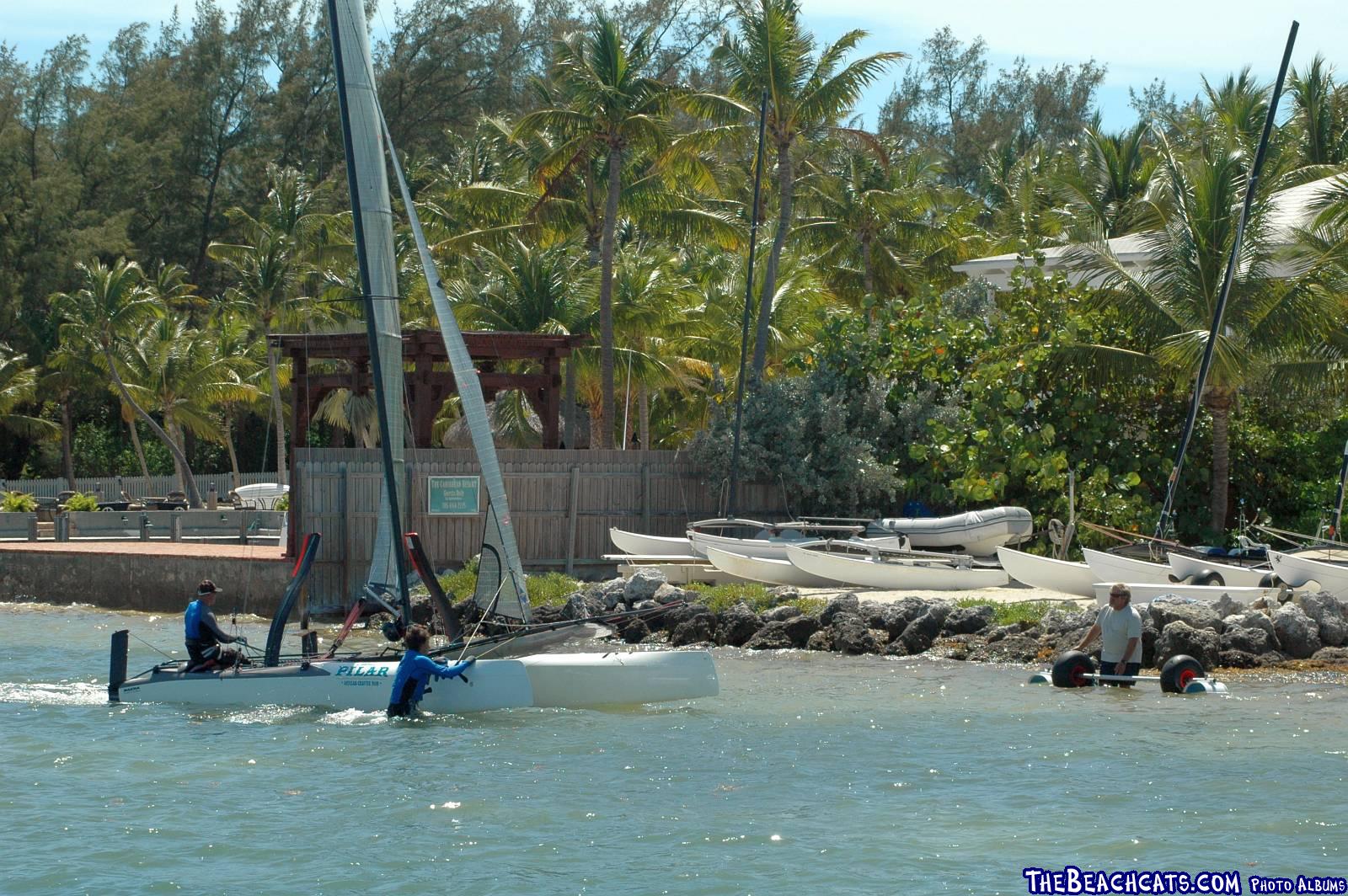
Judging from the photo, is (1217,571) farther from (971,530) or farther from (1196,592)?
(971,530)

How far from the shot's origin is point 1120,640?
60.3 feet

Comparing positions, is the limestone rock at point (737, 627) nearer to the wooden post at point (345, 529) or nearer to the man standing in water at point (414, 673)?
the man standing in water at point (414, 673)

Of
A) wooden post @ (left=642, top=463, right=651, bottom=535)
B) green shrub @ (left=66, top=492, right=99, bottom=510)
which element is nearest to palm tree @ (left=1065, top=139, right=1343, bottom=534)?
wooden post @ (left=642, top=463, right=651, bottom=535)

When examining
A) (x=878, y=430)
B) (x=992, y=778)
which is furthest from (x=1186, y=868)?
(x=878, y=430)

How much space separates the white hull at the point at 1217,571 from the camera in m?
23.4

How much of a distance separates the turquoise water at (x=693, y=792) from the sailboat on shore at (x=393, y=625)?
0.97 ft

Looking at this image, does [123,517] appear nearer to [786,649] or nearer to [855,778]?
[786,649]

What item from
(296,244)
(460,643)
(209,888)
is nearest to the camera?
(209,888)

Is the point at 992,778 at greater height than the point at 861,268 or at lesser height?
lesser

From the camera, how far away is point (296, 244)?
5178 centimetres

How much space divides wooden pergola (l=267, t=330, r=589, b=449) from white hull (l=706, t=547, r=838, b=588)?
529 centimetres

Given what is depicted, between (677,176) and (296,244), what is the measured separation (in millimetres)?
20829

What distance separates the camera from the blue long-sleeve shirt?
16734 mm

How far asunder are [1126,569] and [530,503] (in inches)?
419
